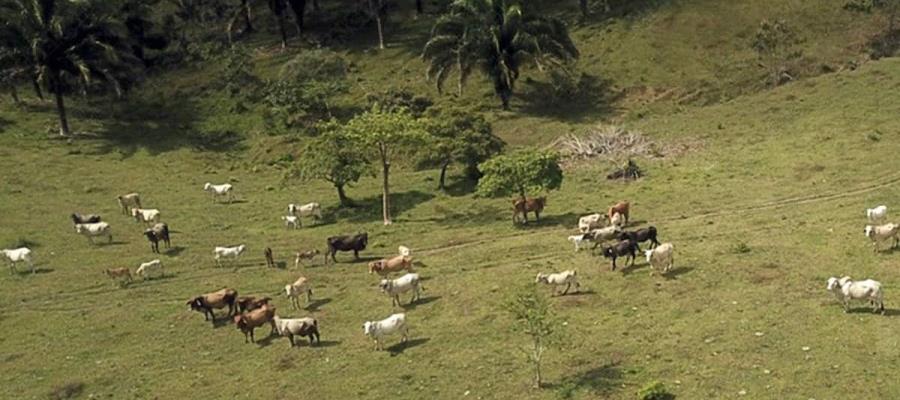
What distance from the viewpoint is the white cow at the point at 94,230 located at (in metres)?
51.6

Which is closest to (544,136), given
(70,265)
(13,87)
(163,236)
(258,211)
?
(258,211)

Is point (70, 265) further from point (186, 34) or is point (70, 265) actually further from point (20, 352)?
point (186, 34)

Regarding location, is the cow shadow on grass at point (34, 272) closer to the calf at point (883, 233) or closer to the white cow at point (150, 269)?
the white cow at point (150, 269)

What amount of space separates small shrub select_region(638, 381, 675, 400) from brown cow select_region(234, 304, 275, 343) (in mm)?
15442

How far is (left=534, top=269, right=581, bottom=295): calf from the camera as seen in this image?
36531 millimetres

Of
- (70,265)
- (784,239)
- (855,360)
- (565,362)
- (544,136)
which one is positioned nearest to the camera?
(855,360)

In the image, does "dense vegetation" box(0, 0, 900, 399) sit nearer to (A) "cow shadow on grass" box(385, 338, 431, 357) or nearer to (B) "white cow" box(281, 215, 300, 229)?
(A) "cow shadow on grass" box(385, 338, 431, 357)

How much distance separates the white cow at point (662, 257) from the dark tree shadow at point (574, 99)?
1495 inches

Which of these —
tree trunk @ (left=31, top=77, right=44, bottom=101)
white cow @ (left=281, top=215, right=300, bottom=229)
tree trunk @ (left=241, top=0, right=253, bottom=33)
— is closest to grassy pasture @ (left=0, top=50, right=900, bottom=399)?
white cow @ (left=281, top=215, right=300, bottom=229)

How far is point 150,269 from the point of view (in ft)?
147

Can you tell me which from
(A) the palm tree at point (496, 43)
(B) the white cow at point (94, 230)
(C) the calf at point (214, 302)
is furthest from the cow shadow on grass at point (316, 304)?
(A) the palm tree at point (496, 43)

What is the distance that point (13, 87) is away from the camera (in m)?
82.7

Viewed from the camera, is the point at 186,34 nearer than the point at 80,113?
No

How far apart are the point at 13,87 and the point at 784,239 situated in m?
70.1
